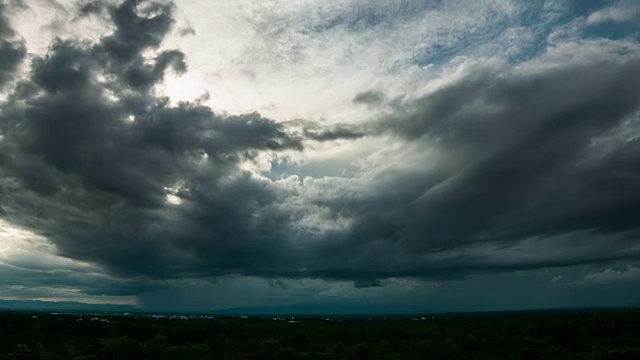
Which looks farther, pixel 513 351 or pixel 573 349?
pixel 573 349

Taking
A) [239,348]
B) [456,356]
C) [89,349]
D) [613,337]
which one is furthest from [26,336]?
[613,337]

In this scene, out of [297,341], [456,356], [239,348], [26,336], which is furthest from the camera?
[26,336]

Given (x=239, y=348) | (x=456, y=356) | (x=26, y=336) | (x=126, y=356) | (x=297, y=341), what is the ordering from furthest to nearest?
(x=26, y=336), (x=297, y=341), (x=239, y=348), (x=456, y=356), (x=126, y=356)

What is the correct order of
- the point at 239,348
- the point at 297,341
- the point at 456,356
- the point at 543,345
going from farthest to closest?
the point at 297,341
the point at 239,348
the point at 543,345
the point at 456,356

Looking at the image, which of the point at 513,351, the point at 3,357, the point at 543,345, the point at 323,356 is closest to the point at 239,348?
the point at 323,356

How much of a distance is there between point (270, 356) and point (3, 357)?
82.6 feet

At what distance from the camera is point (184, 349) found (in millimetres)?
43719

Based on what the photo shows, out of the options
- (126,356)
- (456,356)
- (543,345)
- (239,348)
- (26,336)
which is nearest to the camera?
(126,356)

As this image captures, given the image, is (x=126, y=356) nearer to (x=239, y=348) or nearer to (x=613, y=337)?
(x=239, y=348)

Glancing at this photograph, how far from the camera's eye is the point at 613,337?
4984cm

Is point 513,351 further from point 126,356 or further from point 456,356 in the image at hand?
point 126,356

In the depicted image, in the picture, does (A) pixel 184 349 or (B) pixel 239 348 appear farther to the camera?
(B) pixel 239 348

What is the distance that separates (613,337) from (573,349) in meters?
8.55

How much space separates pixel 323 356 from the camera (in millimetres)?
43594
